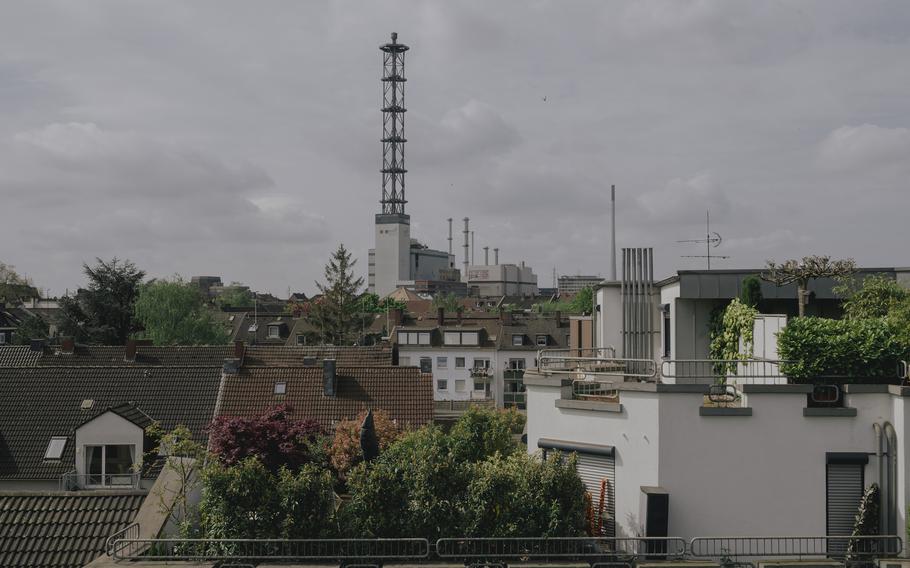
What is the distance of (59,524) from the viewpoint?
15227 mm

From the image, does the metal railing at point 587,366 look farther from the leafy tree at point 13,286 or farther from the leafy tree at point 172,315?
the leafy tree at point 13,286

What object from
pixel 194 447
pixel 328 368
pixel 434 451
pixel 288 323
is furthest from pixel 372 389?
pixel 288 323

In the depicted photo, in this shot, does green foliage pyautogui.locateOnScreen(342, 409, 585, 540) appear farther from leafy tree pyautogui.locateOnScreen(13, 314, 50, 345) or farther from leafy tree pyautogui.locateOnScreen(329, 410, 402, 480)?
leafy tree pyautogui.locateOnScreen(13, 314, 50, 345)

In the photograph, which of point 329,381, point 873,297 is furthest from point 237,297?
point 873,297

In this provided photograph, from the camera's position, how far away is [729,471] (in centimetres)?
1416

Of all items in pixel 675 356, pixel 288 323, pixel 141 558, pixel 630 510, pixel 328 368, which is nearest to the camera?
pixel 141 558

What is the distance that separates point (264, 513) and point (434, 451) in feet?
9.41

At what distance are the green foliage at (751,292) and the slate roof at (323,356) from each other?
87.7ft

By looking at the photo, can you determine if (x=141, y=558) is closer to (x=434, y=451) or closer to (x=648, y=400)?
(x=434, y=451)

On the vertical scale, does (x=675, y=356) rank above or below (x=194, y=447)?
above

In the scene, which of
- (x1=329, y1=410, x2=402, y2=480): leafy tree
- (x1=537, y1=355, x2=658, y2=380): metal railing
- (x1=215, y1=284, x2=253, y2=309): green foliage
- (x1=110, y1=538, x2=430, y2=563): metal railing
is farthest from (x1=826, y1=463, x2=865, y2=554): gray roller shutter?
(x1=215, y1=284, x2=253, y2=309): green foliage

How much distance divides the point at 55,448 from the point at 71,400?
2956 mm

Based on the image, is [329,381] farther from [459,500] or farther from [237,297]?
[237,297]

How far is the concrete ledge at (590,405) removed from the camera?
14.7 m
